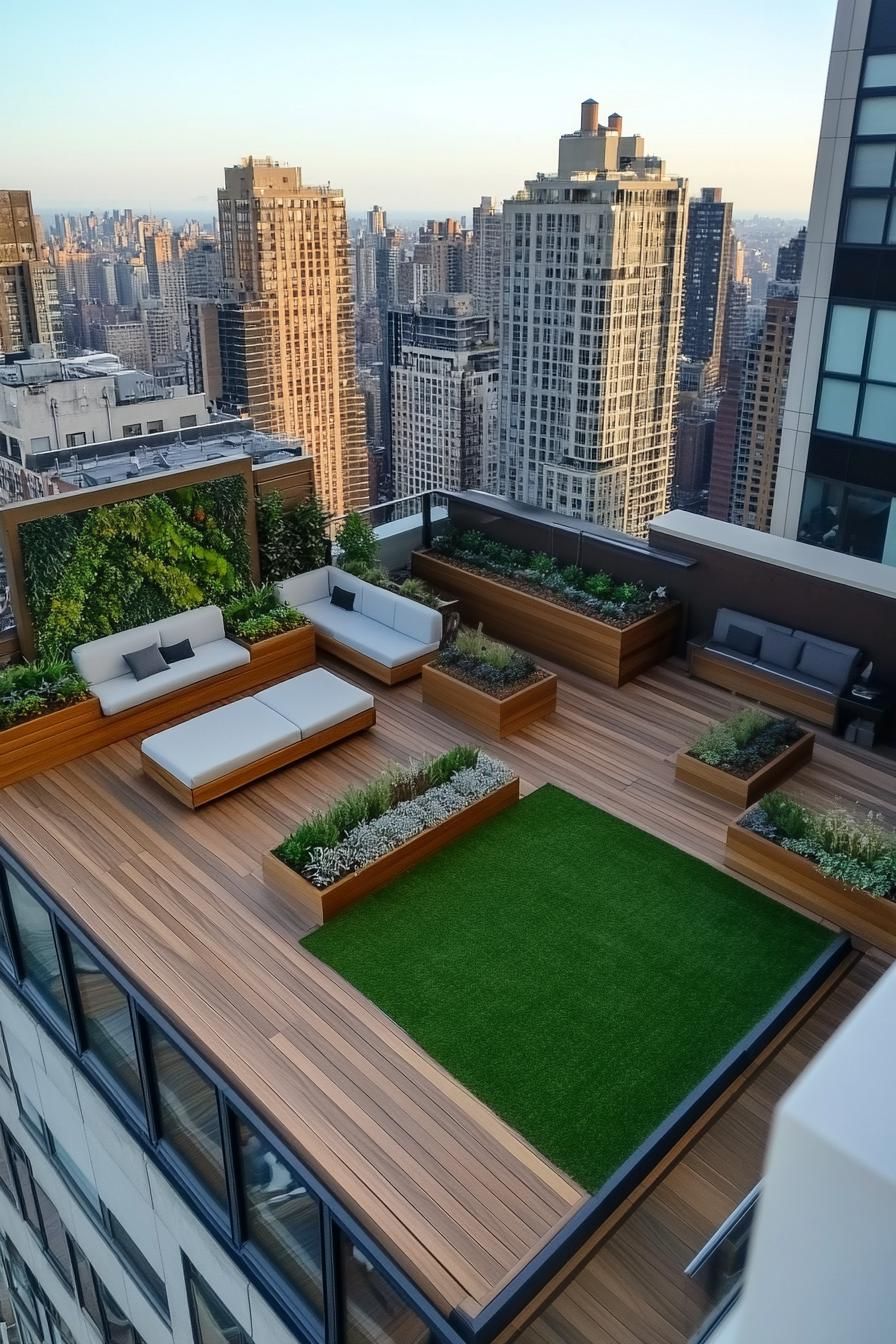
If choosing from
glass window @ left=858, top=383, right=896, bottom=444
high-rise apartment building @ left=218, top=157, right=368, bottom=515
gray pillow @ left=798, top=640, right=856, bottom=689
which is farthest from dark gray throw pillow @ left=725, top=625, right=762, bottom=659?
high-rise apartment building @ left=218, top=157, right=368, bottom=515

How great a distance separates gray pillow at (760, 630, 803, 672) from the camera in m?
8.94

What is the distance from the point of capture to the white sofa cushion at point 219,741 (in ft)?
24.8

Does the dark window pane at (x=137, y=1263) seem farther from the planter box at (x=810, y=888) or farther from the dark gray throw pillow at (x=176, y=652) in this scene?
the planter box at (x=810, y=888)

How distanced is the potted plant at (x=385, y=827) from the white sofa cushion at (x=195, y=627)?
2711 millimetres

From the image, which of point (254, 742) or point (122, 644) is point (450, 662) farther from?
point (122, 644)

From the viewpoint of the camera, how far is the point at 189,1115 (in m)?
5.15

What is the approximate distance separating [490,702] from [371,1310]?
5.02 meters

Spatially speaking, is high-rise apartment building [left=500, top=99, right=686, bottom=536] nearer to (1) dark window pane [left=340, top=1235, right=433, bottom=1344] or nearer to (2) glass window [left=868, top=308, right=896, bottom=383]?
(2) glass window [left=868, top=308, right=896, bottom=383]

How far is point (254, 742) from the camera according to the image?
7848 millimetres

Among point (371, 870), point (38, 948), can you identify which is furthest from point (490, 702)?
point (38, 948)

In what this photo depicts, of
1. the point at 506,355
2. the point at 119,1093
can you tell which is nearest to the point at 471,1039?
the point at 119,1093

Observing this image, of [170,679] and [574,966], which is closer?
[574,966]

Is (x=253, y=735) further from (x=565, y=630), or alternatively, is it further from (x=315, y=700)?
(x=565, y=630)

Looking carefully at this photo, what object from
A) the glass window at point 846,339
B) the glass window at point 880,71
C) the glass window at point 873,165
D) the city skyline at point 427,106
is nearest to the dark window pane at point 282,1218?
the glass window at point 846,339
